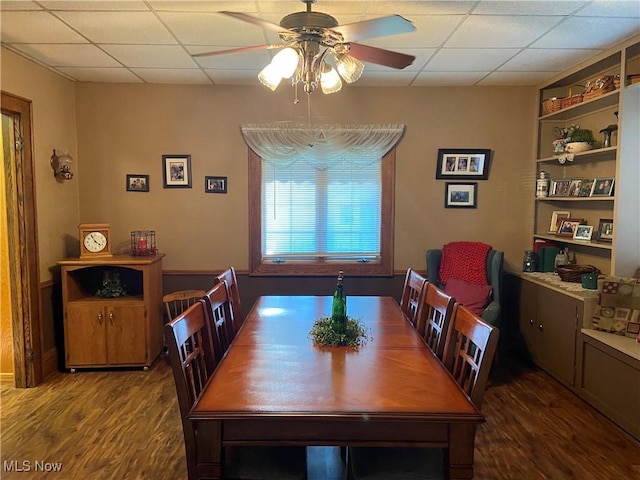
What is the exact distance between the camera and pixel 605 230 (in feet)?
11.5

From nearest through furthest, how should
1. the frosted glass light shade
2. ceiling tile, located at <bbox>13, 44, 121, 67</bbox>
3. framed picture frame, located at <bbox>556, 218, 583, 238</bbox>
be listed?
the frosted glass light shade < ceiling tile, located at <bbox>13, 44, 121, 67</bbox> < framed picture frame, located at <bbox>556, 218, 583, 238</bbox>

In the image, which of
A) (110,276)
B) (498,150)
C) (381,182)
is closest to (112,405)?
(110,276)

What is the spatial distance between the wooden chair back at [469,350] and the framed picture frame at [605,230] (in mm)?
2053

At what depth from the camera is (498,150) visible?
4.30 metres

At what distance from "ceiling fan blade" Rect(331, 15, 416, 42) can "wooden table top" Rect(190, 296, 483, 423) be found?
4.70ft

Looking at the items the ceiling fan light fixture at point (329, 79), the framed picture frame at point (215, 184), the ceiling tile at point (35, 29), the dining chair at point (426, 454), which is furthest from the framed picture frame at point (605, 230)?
the ceiling tile at point (35, 29)

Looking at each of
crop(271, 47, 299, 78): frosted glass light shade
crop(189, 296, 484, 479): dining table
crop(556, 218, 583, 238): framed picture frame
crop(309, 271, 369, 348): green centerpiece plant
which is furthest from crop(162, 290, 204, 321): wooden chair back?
crop(556, 218, 583, 238): framed picture frame

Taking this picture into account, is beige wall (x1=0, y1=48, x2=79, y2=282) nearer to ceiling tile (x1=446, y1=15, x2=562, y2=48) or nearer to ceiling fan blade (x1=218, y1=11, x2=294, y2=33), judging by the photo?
ceiling fan blade (x1=218, y1=11, x2=294, y2=33)

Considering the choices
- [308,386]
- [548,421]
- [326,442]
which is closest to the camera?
[326,442]

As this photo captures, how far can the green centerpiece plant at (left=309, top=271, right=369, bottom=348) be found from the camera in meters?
2.15

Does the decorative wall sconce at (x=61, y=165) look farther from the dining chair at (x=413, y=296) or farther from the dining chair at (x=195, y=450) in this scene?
the dining chair at (x=413, y=296)

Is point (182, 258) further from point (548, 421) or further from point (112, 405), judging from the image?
point (548, 421)

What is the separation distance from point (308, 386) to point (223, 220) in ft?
9.45

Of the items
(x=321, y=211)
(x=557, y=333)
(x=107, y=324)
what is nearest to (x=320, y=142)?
(x=321, y=211)
